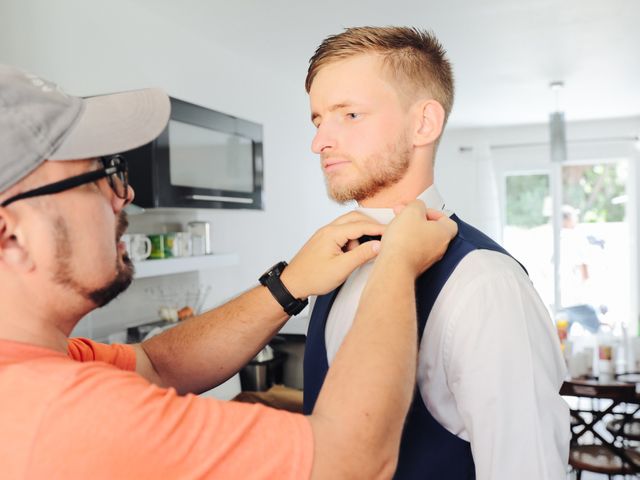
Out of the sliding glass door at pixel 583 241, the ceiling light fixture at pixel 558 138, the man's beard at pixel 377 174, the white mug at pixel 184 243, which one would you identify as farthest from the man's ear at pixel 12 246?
the sliding glass door at pixel 583 241

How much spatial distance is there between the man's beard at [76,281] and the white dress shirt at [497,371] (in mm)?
497

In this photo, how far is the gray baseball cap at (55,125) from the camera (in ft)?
2.37

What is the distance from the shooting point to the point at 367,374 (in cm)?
72

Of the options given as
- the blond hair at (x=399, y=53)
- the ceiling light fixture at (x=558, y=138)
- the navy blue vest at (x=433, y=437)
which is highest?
the ceiling light fixture at (x=558, y=138)

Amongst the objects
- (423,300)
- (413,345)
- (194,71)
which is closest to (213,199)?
(194,71)

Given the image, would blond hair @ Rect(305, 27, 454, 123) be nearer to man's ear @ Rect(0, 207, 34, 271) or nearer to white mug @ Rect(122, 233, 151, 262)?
man's ear @ Rect(0, 207, 34, 271)

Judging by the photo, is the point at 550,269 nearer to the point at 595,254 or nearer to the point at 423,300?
the point at 595,254

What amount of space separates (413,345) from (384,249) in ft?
0.51

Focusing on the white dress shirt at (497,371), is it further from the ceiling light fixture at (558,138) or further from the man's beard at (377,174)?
the ceiling light fixture at (558,138)

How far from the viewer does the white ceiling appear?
2857 millimetres

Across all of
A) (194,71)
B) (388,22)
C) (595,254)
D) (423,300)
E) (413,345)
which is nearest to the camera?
(413,345)

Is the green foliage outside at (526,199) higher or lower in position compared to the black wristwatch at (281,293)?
higher

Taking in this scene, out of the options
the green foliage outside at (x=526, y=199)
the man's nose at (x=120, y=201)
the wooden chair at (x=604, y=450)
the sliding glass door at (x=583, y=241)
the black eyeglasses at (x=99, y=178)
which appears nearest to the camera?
the black eyeglasses at (x=99, y=178)

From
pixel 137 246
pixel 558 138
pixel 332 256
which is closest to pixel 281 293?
pixel 332 256
